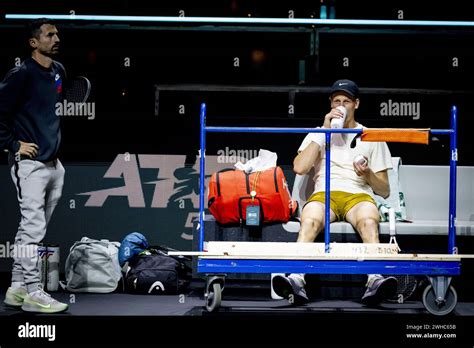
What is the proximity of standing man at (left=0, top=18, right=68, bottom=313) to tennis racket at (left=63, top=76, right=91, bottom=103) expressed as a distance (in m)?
0.36

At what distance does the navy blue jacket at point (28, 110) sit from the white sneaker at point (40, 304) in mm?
768

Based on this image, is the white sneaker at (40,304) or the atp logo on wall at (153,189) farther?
the atp logo on wall at (153,189)

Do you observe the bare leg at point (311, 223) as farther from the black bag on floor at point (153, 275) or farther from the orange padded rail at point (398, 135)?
the black bag on floor at point (153, 275)

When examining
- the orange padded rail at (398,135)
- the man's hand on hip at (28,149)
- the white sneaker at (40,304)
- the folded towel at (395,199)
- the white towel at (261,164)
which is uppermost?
the orange padded rail at (398,135)

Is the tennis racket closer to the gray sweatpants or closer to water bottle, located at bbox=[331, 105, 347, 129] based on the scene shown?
the gray sweatpants

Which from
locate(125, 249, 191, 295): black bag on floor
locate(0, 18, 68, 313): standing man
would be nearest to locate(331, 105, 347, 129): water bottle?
locate(125, 249, 191, 295): black bag on floor

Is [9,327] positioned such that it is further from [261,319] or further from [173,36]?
[173,36]

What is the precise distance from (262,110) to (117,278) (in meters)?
2.11

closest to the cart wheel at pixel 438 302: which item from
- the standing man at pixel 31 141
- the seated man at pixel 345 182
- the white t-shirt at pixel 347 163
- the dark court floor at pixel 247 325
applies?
the dark court floor at pixel 247 325

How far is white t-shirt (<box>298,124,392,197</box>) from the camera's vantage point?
5117 mm

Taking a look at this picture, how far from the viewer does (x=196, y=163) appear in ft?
20.7

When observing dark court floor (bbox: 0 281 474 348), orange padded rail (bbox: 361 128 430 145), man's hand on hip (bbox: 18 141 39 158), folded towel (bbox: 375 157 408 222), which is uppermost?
orange padded rail (bbox: 361 128 430 145)

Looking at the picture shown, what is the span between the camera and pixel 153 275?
5418 millimetres

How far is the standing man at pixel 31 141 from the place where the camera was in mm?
4512
